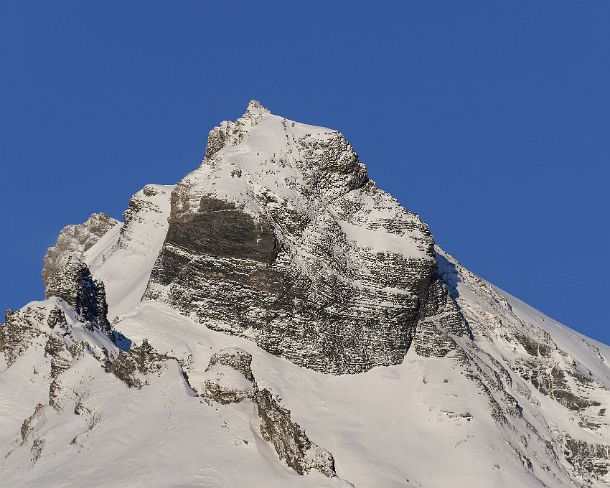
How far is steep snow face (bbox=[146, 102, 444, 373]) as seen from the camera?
4584 inches

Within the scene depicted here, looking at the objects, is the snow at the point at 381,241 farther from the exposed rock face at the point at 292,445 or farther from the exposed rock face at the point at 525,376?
the exposed rock face at the point at 292,445

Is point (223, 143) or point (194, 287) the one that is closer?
point (194, 287)

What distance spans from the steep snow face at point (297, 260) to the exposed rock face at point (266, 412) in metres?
14.4

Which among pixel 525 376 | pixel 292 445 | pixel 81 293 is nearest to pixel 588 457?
pixel 525 376

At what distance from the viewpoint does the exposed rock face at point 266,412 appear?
8994 cm

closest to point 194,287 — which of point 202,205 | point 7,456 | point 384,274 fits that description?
point 202,205

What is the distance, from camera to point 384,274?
392 feet

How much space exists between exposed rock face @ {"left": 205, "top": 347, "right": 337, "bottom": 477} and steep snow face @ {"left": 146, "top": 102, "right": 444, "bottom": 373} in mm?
14436

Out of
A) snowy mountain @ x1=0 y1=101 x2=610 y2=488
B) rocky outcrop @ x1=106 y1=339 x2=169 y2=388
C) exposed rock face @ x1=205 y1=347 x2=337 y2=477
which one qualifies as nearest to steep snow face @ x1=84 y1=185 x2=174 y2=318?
snowy mountain @ x1=0 y1=101 x2=610 y2=488

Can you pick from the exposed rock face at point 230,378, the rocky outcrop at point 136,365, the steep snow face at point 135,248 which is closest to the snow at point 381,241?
the steep snow face at point 135,248

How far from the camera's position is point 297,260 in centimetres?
11756

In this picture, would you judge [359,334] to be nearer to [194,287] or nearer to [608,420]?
[194,287]

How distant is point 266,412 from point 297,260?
1010 inches

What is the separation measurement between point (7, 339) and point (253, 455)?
26184mm
